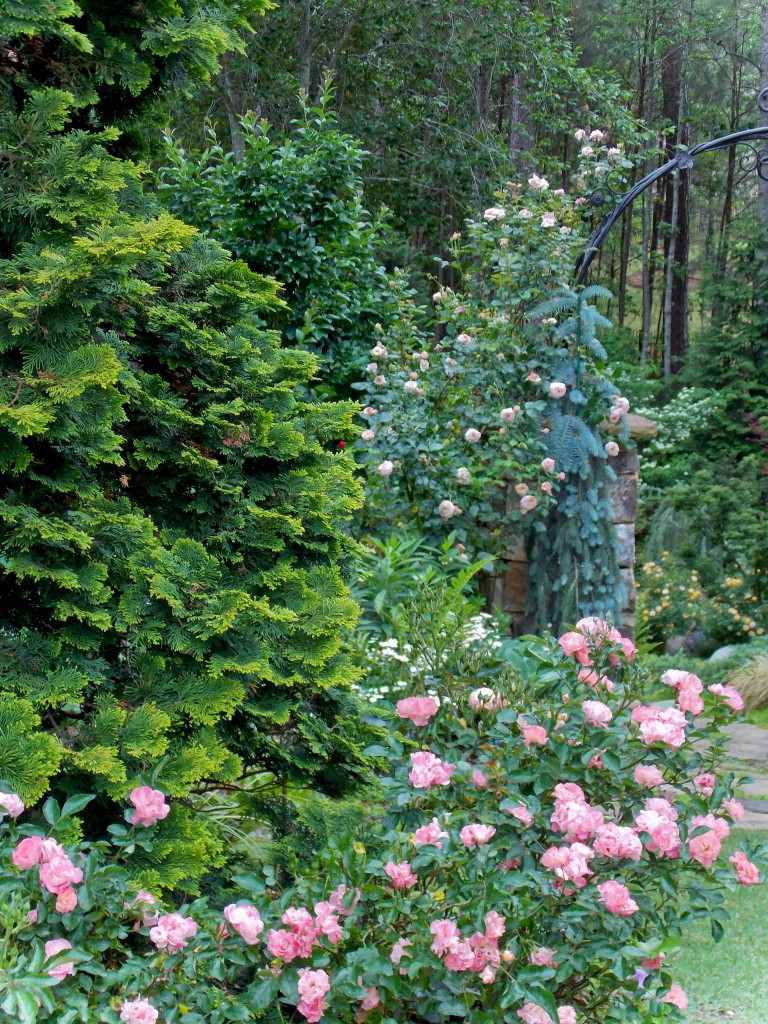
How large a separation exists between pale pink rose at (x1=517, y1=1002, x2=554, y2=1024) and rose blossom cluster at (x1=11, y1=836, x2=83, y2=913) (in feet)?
2.87

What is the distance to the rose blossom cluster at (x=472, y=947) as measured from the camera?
175 cm

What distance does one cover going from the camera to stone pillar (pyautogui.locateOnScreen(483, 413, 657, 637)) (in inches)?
217

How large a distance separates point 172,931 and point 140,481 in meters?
1.08

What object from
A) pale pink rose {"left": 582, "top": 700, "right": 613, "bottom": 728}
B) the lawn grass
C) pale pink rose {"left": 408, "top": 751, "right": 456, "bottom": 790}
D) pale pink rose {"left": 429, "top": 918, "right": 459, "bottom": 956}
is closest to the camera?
pale pink rose {"left": 429, "top": 918, "right": 459, "bottom": 956}

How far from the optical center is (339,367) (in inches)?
231

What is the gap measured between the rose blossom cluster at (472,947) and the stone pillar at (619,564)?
357cm

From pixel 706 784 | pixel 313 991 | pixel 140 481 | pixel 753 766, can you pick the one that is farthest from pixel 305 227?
pixel 313 991

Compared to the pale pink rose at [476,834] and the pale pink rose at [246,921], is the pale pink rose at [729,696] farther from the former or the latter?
the pale pink rose at [246,921]

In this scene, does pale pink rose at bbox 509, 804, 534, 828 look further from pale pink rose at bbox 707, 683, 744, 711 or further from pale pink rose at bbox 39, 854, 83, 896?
pale pink rose at bbox 39, 854, 83, 896

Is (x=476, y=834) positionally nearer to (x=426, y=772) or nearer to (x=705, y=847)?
(x=426, y=772)

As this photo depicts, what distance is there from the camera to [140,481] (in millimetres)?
2336

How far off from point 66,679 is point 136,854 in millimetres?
403

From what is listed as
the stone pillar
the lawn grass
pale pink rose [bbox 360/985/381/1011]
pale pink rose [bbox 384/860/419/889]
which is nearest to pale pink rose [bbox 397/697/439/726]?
pale pink rose [bbox 384/860/419/889]

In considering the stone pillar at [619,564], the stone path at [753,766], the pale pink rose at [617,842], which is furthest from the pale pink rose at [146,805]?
the stone pillar at [619,564]
